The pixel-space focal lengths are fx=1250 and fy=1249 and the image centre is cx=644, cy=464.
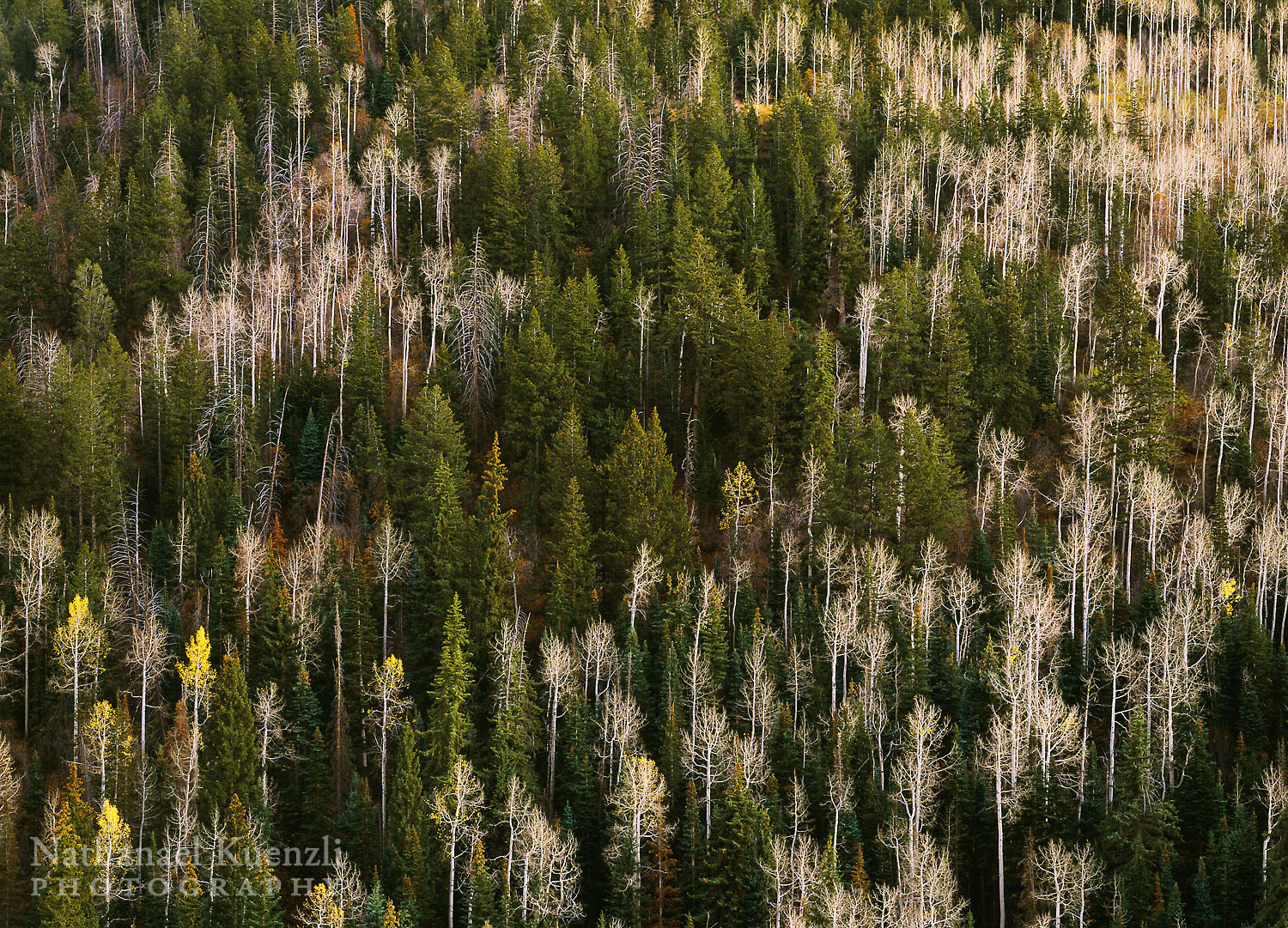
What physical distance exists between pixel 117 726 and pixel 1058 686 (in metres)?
43.0

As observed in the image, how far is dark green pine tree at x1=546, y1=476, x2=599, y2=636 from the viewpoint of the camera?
63.2 m

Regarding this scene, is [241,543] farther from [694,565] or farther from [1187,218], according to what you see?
[1187,218]

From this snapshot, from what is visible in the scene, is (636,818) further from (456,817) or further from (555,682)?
(555,682)

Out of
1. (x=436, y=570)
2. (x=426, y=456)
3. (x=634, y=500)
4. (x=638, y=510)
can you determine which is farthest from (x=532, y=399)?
(x=436, y=570)

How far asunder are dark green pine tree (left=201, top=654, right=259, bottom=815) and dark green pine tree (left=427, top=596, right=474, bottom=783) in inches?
305

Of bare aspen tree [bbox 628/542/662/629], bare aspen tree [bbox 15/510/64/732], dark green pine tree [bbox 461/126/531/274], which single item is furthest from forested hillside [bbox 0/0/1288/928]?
bare aspen tree [bbox 628/542/662/629]

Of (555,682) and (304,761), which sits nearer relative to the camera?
(304,761)

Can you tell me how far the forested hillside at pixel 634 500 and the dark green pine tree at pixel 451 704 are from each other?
217 mm

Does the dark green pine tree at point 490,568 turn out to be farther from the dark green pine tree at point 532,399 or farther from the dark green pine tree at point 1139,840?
the dark green pine tree at point 1139,840

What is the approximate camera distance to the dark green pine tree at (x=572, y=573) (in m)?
63.2

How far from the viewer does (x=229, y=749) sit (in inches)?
2132

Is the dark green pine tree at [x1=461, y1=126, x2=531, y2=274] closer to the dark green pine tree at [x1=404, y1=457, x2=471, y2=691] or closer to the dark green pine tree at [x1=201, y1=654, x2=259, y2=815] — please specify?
the dark green pine tree at [x1=404, y1=457, x2=471, y2=691]

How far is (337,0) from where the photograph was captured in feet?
415

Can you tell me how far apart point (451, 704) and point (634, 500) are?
1598 cm
